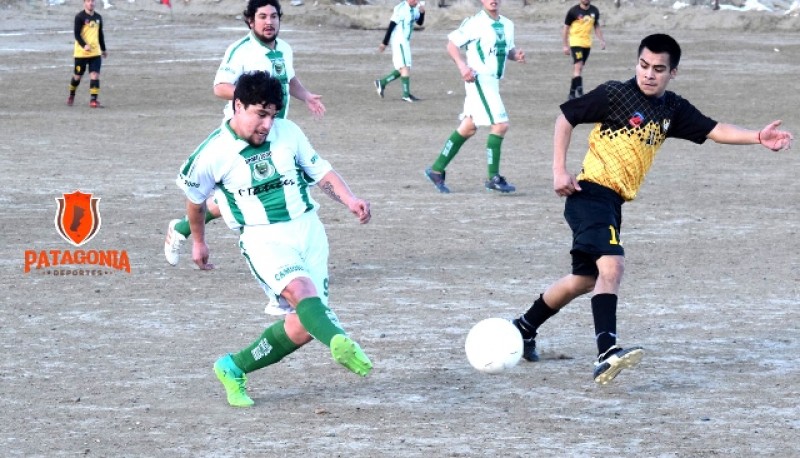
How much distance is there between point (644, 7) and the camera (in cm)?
4778

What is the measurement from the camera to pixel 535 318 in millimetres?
7836

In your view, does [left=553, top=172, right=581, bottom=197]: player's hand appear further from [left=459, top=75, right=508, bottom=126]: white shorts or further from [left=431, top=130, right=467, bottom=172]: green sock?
[left=459, top=75, right=508, bottom=126]: white shorts

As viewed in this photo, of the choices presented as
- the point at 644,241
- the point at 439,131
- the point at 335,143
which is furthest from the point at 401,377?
the point at 439,131

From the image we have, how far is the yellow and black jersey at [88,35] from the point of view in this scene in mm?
22906

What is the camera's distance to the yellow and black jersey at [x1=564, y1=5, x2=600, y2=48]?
2572 centimetres

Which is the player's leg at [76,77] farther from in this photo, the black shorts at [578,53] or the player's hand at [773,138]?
the player's hand at [773,138]

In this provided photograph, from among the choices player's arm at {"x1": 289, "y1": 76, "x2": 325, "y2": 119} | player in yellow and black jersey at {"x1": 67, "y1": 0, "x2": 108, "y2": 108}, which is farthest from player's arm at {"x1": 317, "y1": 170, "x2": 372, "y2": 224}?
player in yellow and black jersey at {"x1": 67, "y1": 0, "x2": 108, "y2": 108}

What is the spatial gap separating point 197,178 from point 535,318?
208 cm

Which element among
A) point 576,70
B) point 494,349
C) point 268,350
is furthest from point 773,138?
point 576,70

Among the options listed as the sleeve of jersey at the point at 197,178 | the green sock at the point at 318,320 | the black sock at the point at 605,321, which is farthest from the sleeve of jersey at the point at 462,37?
the green sock at the point at 318,320

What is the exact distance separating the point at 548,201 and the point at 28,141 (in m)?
7.43

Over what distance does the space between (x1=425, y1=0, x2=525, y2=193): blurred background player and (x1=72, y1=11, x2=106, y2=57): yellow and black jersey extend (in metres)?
10.1

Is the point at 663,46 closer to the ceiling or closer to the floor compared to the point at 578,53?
closer to the ceiling

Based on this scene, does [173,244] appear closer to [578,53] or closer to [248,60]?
[248,60]
